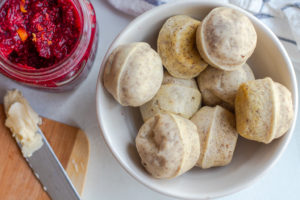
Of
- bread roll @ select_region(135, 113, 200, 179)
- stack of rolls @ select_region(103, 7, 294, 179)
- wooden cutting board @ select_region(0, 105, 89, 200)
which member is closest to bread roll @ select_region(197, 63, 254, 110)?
stack of rolls @ select_region(103, 7, 294, 179)

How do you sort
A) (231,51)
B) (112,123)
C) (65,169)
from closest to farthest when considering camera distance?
(231,51), (112,123), (65,169)

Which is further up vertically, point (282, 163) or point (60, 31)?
point (60, 31)

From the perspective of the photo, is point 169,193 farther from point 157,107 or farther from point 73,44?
point 73,44

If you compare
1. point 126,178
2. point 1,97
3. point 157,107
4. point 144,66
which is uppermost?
point 144,66

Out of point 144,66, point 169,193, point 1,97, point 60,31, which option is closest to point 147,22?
point 144,66

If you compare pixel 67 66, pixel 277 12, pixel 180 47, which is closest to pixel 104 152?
pixel 67 66

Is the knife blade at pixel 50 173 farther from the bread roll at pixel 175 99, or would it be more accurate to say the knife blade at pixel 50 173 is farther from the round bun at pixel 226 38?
the round bun at pixel 226 38
